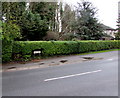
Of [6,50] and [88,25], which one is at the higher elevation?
[88,25]

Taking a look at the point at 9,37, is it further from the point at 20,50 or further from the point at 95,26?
the point at 95,26

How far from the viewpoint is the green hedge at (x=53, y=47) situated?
11236 mm

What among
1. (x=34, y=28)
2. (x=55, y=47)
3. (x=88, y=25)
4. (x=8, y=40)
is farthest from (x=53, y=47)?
(x=88, y=25)

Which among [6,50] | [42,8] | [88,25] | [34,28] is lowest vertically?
[6,50]

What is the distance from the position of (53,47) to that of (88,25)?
9.83 meters

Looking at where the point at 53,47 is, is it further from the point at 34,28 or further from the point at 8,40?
the point at 34,28

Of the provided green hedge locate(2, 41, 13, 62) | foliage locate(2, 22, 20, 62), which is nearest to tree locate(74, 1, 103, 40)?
foliage locate(2, 22, 20, 62)

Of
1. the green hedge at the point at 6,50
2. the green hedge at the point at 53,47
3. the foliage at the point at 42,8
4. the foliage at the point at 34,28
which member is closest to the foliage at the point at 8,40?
the green hedge at the point at 6,50

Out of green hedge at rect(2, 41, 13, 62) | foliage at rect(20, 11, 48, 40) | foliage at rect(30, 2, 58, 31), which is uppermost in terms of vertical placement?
foliage at rect(30, 2, 58, 31)

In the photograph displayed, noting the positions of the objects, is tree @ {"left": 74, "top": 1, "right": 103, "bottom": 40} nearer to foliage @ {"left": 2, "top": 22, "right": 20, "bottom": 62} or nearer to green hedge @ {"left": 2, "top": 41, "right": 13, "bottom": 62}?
foliage @ {"left": 2, "top": 22, "right": 20, "bottom": 62}

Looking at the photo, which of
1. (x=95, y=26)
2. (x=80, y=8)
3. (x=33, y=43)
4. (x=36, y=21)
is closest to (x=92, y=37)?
(x=95, y=26)

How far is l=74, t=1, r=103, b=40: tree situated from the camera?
65.8 feet

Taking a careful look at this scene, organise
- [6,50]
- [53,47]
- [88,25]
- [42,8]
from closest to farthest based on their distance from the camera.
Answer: [6,50]
[53,47]
[42,8]
[88,25]

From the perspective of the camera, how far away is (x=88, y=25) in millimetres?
20531
